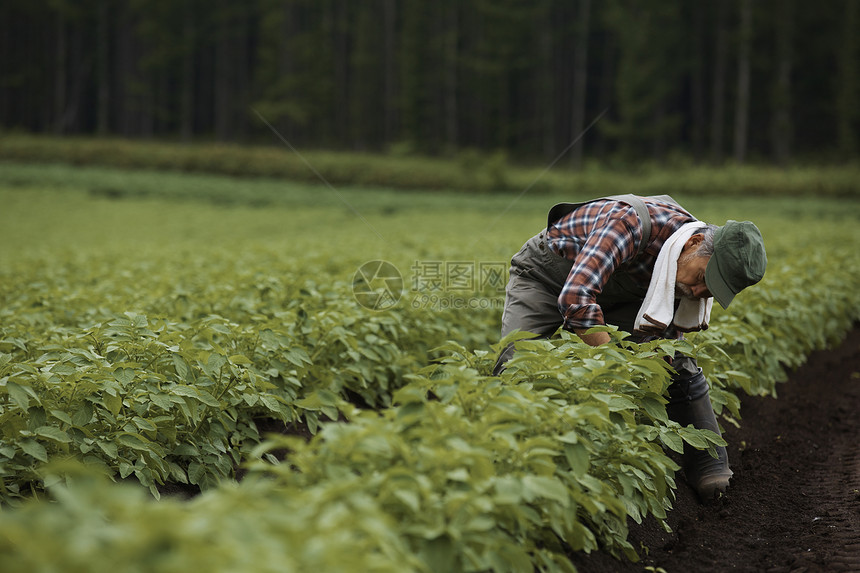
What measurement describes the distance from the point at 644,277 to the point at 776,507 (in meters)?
1.29

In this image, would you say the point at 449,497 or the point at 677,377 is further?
the point at 677,377

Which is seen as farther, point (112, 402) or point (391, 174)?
point (391, 174)

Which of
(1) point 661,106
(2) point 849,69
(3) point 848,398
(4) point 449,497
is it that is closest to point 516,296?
(4) point 449,497

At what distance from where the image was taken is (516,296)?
3.66m

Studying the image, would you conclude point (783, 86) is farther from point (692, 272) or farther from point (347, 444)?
point (347, 444)

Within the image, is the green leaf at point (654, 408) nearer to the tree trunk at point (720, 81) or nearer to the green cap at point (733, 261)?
the green cap at point (733, 261)

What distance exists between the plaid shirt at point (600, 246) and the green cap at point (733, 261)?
291 mm

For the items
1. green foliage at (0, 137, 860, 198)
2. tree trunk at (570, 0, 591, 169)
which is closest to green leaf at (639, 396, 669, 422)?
green foliage at (0, 137, 860, 198)

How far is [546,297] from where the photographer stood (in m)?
3.61

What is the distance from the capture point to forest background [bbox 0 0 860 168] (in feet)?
120

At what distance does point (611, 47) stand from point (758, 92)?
28.6ft

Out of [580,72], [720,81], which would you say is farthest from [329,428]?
[580,72]

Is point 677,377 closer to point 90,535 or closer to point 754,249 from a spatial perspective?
point 754,249

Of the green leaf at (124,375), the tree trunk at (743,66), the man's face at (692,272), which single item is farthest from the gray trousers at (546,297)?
the tree trunk at (743,66)
